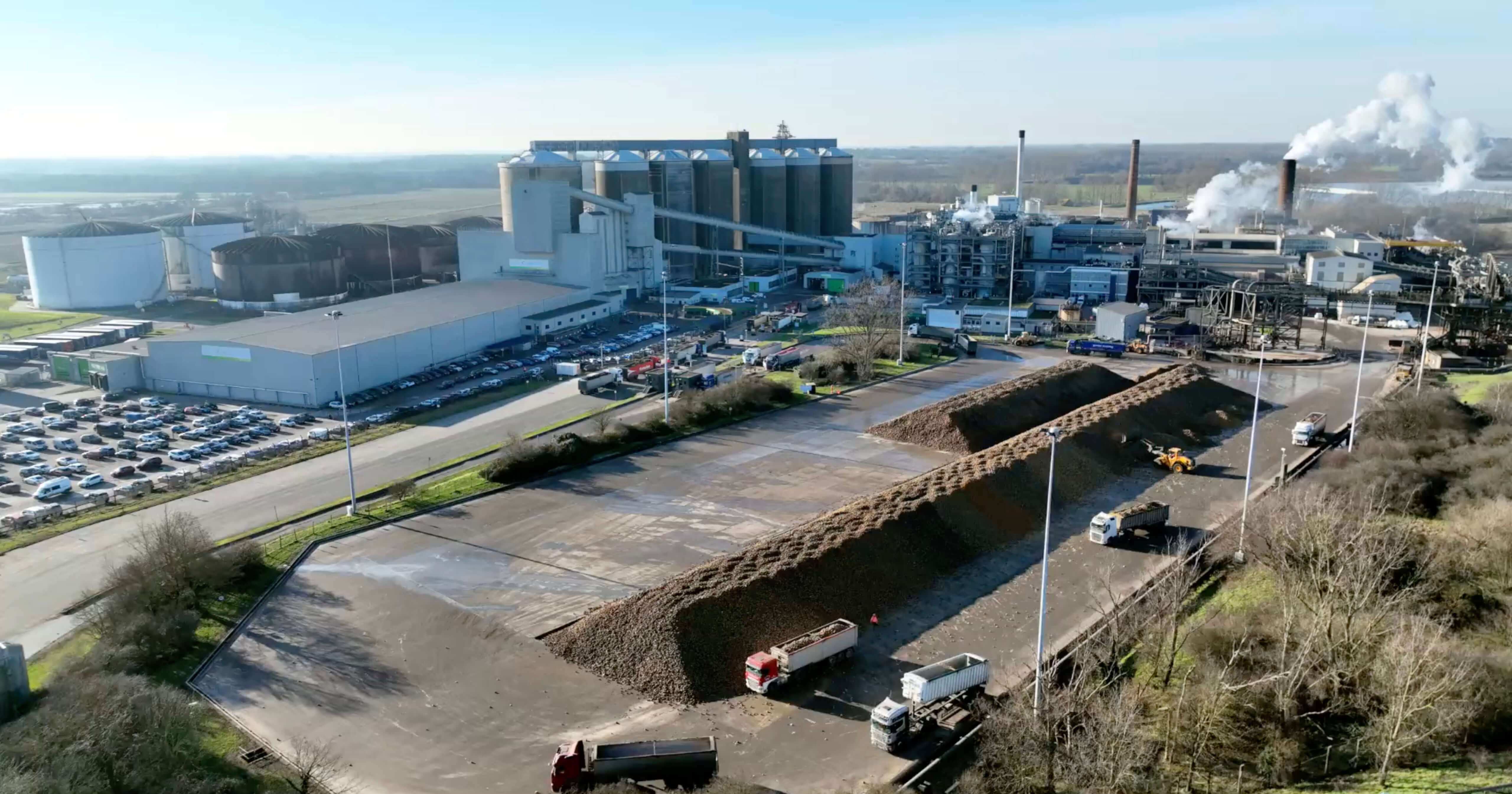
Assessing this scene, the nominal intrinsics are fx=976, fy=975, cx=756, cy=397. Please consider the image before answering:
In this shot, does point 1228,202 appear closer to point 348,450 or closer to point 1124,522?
point 1124,522

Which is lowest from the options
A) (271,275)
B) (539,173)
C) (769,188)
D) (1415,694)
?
(1415,694)

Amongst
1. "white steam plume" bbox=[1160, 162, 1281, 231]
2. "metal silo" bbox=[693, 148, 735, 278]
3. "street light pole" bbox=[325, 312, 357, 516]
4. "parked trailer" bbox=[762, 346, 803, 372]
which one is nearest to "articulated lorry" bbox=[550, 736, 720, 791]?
"street light pole" bbox=[325, 312, 357, 516]

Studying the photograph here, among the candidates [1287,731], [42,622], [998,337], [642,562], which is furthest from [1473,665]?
[998,337]

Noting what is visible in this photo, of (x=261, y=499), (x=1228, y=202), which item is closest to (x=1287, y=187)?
(x=1228, y=202)

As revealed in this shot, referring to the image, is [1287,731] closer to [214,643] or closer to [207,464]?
[214,643]

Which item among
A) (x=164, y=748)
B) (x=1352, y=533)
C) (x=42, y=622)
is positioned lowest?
(x=42, y=622)

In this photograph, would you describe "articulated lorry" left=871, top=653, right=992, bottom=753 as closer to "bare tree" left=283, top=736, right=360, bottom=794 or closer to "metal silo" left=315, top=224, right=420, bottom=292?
"bare tree" left=283, top=736, right=360, bottom=794

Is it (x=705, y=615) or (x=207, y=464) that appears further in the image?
(x=207, y=464)
